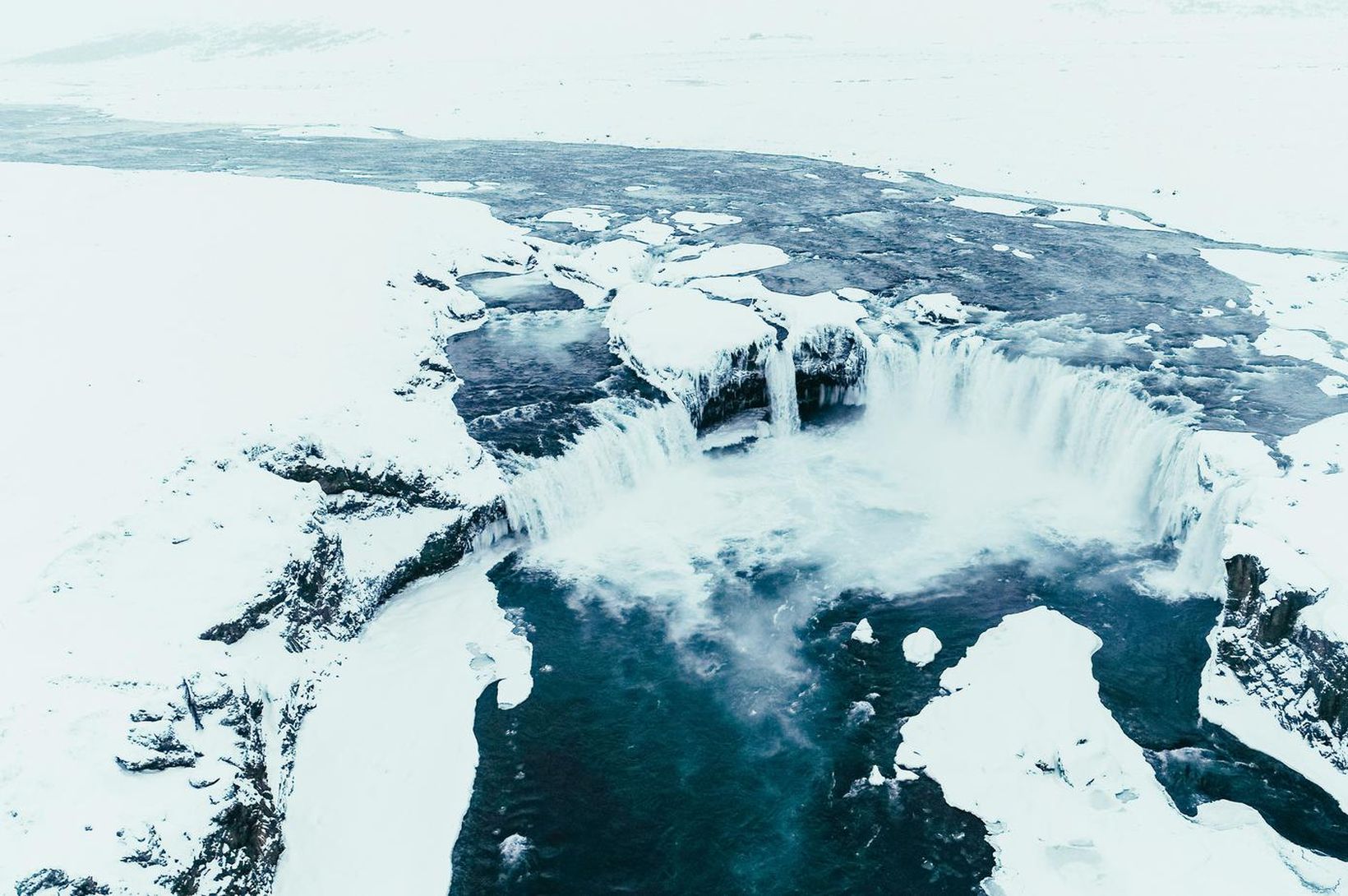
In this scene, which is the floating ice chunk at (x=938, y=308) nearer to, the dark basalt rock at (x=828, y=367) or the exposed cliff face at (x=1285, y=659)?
the dark basalt rock at (x=828, y=367)

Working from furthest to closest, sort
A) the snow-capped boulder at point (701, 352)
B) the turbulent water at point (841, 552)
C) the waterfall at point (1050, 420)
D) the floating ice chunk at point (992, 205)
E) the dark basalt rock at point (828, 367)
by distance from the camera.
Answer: the floating ice chunk at point (992, 205) → the dark basalt rock at point (828, 367) → the snow-capped boulder at point (701, 352) → the waterfall at point (1050, 420) → the turbulent water at point (841, 552)

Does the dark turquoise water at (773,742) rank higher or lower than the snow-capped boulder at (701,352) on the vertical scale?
lower

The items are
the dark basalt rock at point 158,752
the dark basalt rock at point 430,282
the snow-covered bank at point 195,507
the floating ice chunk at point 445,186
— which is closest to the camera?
the snow-covered bank at point 195,507

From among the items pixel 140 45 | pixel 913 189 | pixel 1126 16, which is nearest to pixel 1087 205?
pixel 913 189

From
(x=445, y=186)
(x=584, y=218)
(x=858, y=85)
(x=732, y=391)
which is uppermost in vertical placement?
(x=858, y=85)

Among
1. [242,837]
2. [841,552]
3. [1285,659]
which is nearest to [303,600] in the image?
[242,837]

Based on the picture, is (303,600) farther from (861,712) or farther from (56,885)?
(861,712)

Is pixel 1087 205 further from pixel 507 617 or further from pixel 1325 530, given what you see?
pixel 507 617

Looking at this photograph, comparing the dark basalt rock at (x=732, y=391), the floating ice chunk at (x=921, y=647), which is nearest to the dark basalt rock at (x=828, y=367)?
the dark basalt rock at (x=732, y=391)
